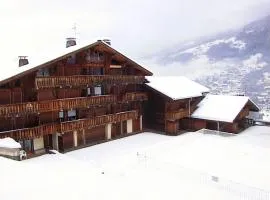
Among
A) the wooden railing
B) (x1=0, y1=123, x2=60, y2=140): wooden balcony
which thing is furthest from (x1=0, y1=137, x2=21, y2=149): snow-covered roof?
the wooden railing

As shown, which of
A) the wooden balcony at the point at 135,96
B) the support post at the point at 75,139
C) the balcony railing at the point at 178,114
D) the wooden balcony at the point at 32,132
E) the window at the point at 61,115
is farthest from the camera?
the balcony railing at the point at 178,114

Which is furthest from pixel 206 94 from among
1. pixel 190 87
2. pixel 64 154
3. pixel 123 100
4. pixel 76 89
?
pixel 64 154

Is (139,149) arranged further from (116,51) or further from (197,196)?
(197,196)

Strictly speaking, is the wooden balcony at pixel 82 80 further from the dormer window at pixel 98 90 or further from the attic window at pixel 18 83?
the attic window at pixel 18 83

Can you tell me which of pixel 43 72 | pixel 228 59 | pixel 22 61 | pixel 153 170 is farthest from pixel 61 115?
pixel 228 59

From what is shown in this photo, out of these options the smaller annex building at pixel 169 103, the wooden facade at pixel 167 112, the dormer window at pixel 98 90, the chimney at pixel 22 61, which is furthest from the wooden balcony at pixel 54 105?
the wooden facade at pixel 167 112

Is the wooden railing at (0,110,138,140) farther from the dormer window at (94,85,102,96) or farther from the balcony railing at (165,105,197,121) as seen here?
the balcony railing at (165,105,197,121)

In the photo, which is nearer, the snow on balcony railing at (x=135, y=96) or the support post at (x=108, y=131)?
the support post at (x=108, y=131)
